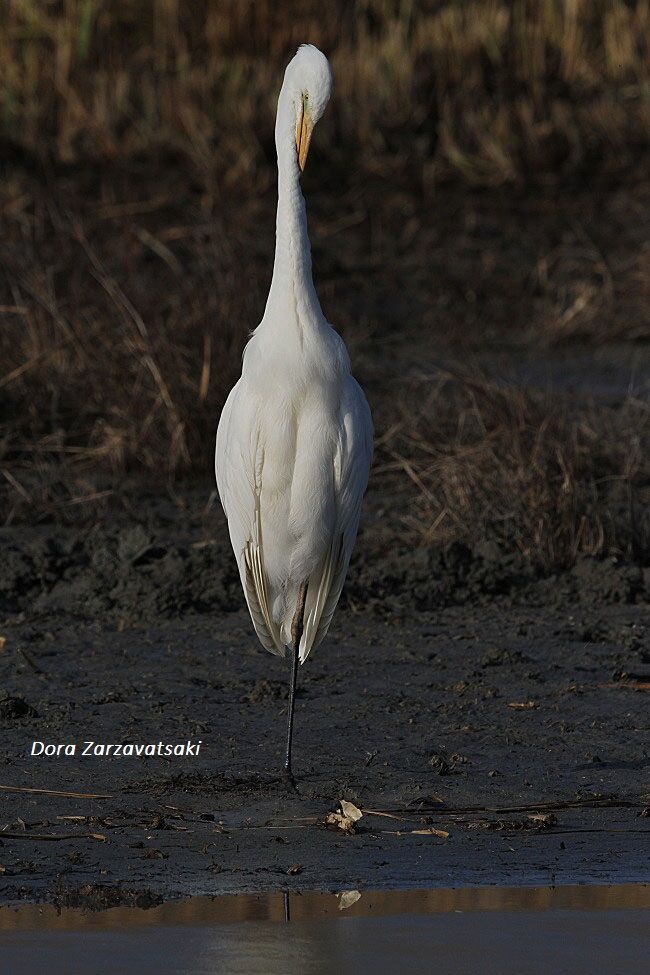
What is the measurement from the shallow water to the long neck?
1.71 m

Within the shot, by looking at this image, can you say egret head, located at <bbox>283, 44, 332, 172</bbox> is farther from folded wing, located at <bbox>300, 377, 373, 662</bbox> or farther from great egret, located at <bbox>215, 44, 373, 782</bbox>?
folded wing, located at <bbox>300, 377, 373, 662</bbox>

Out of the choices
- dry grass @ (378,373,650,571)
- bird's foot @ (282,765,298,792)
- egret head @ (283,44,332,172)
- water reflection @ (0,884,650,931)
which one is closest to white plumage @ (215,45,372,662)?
egret head @ (283,44,332,172)

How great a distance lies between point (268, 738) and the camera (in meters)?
5.21

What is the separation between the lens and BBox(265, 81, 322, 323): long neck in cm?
493

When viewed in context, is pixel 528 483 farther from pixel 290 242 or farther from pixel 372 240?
pixel 372 240

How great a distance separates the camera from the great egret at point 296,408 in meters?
4.92

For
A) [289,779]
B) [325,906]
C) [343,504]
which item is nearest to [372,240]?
[343,504]

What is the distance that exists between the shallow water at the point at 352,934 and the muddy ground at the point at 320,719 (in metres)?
0.11

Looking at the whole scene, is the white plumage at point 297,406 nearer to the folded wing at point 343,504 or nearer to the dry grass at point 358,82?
the folded wing at point 343,504

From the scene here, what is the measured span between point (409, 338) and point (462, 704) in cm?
485

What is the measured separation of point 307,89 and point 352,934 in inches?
92.7

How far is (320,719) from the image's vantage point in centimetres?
538

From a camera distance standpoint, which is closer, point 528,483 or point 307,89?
point 307,89

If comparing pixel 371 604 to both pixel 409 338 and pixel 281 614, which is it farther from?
pixel 409 338
